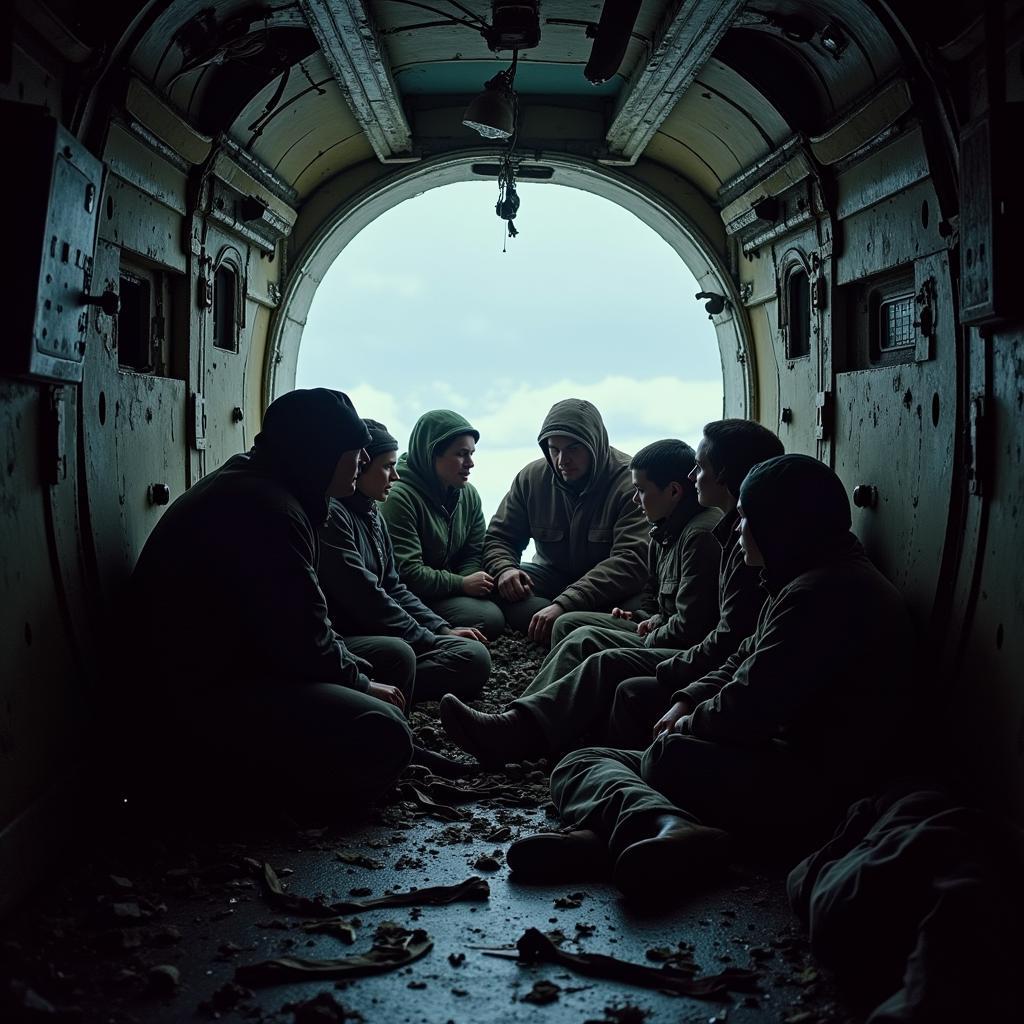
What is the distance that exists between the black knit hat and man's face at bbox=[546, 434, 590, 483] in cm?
130

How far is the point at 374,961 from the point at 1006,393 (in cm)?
240

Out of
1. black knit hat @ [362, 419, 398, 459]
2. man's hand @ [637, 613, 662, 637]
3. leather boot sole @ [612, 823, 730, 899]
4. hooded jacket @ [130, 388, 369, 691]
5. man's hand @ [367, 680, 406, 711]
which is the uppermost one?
black knit hat @ [362, 419, 398, 459]

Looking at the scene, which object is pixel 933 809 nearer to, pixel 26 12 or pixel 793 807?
pixel 793 807

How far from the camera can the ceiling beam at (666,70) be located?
4.73 meters

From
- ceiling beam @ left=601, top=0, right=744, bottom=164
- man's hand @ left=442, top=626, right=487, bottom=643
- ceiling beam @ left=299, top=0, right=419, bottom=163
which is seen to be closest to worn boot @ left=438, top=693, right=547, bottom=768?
man's hand @ left=442, top=626, right=487, bottom=643

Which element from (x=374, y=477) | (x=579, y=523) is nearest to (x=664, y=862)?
(x=374, y=477)

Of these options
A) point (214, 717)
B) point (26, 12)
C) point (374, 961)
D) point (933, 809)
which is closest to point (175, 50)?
point (26, 12)

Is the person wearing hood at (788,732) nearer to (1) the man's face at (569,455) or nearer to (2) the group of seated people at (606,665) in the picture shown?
(2) the group of seated people at (606,665)

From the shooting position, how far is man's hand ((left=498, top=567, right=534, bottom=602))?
22.2 feet

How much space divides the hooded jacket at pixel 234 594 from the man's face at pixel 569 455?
289cm

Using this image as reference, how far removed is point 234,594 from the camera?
386 centimetres

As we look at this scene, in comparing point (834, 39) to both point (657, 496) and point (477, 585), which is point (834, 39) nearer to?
point (657, 496)

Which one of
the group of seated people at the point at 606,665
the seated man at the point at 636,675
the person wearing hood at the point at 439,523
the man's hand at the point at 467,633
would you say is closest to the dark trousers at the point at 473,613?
the person wearing hood at the point at 439,523

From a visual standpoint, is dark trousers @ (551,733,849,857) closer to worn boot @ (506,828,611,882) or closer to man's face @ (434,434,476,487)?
worn boot @ (506,828,611,882)
